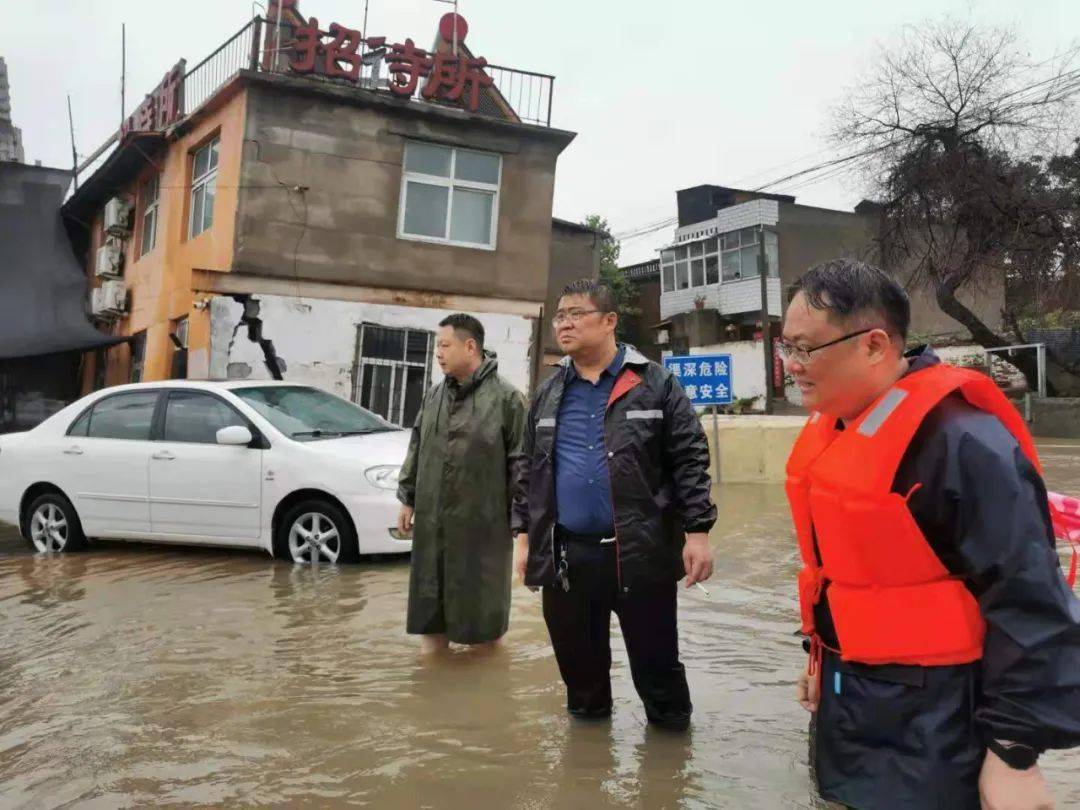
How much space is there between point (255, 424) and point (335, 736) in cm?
399

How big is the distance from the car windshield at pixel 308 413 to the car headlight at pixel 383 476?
707 millimetres

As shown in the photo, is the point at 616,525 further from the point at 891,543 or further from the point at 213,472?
the point at 213,472

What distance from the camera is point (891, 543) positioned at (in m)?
1.53

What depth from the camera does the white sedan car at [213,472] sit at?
6.64 metres

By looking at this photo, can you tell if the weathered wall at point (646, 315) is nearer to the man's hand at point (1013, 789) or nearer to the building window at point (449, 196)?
the building window at point (449, 196)

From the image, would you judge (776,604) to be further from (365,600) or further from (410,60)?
(410,60)

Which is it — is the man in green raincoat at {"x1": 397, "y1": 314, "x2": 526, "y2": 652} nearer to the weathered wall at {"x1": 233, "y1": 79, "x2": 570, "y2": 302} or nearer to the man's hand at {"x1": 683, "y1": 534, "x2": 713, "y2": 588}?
the man's hand at {"x1": 683, "y1": 534, "x2": 713, "y2": 588}

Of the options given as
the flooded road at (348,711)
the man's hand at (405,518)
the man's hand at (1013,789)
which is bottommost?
the flooded road at (348,711)

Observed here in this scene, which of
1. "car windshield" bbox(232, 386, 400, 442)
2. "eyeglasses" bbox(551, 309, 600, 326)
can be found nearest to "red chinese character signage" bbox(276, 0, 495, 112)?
"car windshield" bbox(232, 386, 400, 442)

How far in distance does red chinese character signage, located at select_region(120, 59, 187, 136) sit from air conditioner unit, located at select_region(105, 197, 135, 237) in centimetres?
155

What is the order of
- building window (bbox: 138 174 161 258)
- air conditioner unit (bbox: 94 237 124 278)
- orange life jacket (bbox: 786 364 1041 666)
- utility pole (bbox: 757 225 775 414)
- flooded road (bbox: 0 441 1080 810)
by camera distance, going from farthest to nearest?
utility pole (bbox: 757 225 775 414) < air conditioner unit (bbox: 94 237 124 278) < building window (bbox: 138 174 161 258) < flooded road (bbox: 0 441 1080 810) < orange life jacket (bbox: 786 364 1041 666)

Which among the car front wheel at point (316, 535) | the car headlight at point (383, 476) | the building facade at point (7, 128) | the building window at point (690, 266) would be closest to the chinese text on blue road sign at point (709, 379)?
the car headlight at point (383, 476)

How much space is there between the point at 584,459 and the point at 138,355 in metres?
16.1

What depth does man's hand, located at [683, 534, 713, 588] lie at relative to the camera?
3025mm
